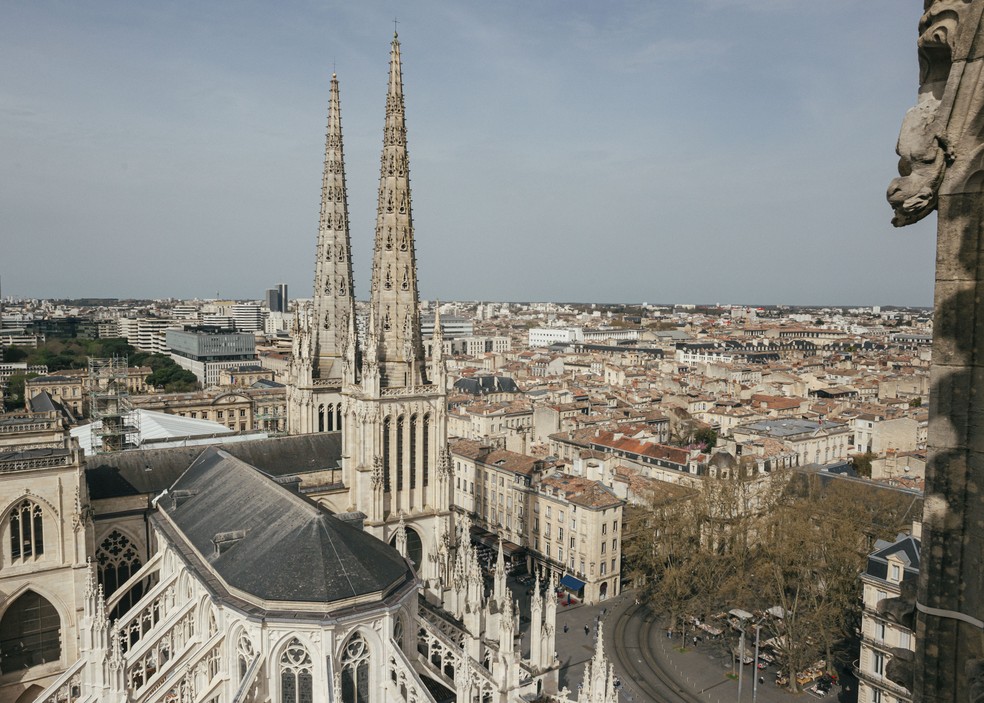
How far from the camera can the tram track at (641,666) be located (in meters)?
37.6

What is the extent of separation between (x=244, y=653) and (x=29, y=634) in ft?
49.8

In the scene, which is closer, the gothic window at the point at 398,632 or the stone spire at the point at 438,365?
the gothic window at the point at 398,632

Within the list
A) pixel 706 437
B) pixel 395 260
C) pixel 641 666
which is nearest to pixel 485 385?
pixel 706 437

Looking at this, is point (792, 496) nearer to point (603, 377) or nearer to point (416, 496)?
point (416, 496)

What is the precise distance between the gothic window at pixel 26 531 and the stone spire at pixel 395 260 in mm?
15578

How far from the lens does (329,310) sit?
4331cm

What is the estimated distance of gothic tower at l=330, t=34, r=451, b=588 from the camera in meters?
34.5

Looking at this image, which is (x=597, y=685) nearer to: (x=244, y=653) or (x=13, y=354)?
(x=244, y=653)

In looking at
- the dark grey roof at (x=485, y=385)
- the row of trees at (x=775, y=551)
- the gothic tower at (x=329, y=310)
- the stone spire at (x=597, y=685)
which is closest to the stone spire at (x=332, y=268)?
the gothic tower at (x=329, y=310)

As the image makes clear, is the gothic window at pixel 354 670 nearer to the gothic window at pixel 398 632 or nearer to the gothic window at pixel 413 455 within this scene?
the gothic window at pixel 398 632

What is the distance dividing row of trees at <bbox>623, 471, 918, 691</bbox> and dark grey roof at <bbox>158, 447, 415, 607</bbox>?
25.7 m

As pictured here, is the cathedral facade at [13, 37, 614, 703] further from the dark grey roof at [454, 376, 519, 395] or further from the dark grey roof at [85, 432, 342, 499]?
the dark grey roof at [454, 376, 519, 395]

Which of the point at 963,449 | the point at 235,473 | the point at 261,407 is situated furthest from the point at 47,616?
the point at 261,407

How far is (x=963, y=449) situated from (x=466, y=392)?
3901 inches
